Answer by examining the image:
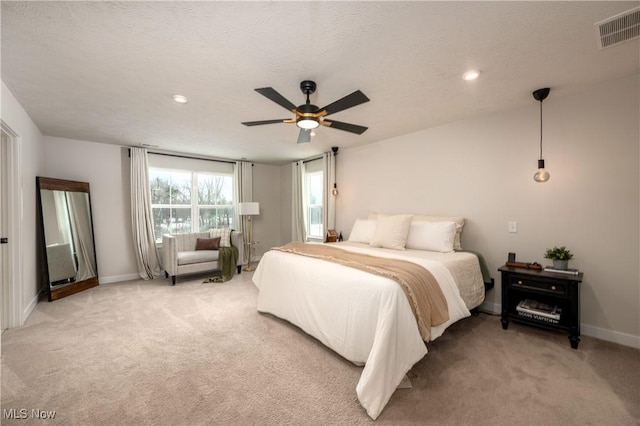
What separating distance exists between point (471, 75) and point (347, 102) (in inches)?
45.0

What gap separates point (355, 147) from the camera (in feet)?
15.9

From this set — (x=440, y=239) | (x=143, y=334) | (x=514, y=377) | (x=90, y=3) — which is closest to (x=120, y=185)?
(x=143, y=334)

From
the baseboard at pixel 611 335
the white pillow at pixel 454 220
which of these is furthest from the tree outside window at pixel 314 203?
the baseboard at pixel 611 335

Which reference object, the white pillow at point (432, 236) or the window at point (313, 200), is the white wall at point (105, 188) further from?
the white pillow at point (432, 236)

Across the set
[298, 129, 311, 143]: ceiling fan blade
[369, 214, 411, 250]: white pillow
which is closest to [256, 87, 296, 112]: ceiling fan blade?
[298, 129, 311, 143]: ceiling fan blade

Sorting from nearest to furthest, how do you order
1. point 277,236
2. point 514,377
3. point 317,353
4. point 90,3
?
point 90,3
point 514,377
point 317,353
point 277,236

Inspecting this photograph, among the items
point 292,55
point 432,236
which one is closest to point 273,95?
point 292,55

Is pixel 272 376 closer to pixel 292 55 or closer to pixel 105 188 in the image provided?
pixel 292 55

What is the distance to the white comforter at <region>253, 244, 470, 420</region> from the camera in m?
1.68

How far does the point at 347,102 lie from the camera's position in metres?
2.13

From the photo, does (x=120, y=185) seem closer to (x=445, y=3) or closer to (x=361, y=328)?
(x=361, y=328)

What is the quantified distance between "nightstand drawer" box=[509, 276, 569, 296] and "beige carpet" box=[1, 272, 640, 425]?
1.53 ft

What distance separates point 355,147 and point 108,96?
138 inches

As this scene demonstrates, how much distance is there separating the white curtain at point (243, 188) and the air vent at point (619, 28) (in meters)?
5.56
